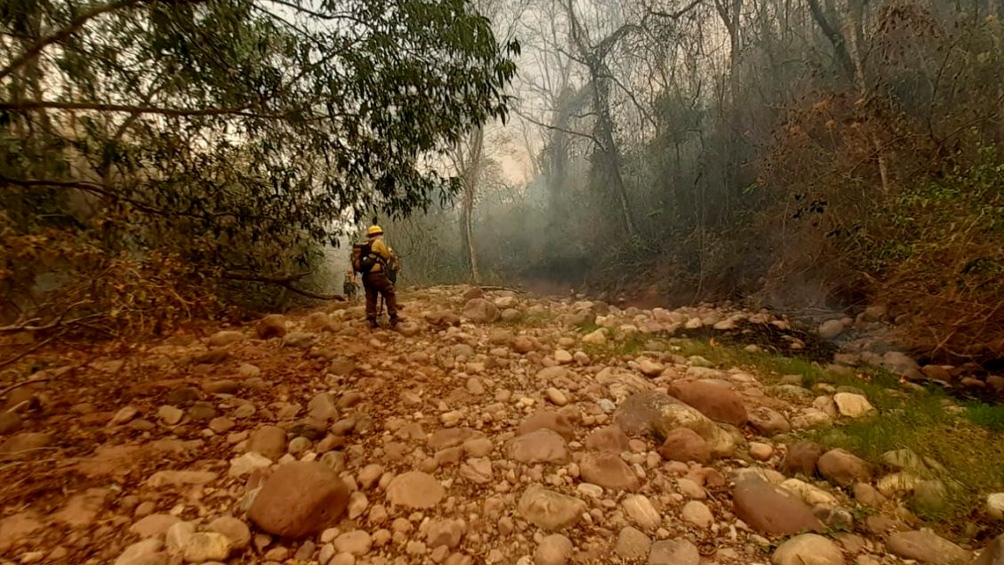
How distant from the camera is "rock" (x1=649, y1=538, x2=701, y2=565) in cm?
160

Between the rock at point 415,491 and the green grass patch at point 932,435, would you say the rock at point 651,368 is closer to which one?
the green grass patch at point 932,435

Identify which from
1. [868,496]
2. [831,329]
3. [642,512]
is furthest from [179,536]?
[831,329]

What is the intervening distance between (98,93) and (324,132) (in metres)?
1.49

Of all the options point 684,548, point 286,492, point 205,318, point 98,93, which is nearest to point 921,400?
point 684,548

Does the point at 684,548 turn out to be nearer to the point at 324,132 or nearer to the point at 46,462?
the point at 46,462

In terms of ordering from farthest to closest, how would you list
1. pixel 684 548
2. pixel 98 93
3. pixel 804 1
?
pixel 804 1
pixel 98 93
pixel 684 548

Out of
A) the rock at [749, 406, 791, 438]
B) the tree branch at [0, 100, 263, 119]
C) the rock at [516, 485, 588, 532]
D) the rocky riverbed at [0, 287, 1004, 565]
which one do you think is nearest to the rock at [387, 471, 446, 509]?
the rocky riverbed at [0, 287, 1004, 565]

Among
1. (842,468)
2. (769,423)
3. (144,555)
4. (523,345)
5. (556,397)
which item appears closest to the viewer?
(144,555)

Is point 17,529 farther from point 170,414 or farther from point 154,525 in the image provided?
point 170,414

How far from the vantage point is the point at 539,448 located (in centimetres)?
233

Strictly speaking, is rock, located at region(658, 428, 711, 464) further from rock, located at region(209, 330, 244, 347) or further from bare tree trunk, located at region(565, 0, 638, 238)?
bare tree trunk, located at region(565, 0, 638, 238)

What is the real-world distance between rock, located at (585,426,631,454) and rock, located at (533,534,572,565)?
29.0 inches

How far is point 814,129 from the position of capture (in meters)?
6.01

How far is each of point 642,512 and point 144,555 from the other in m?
2.01
